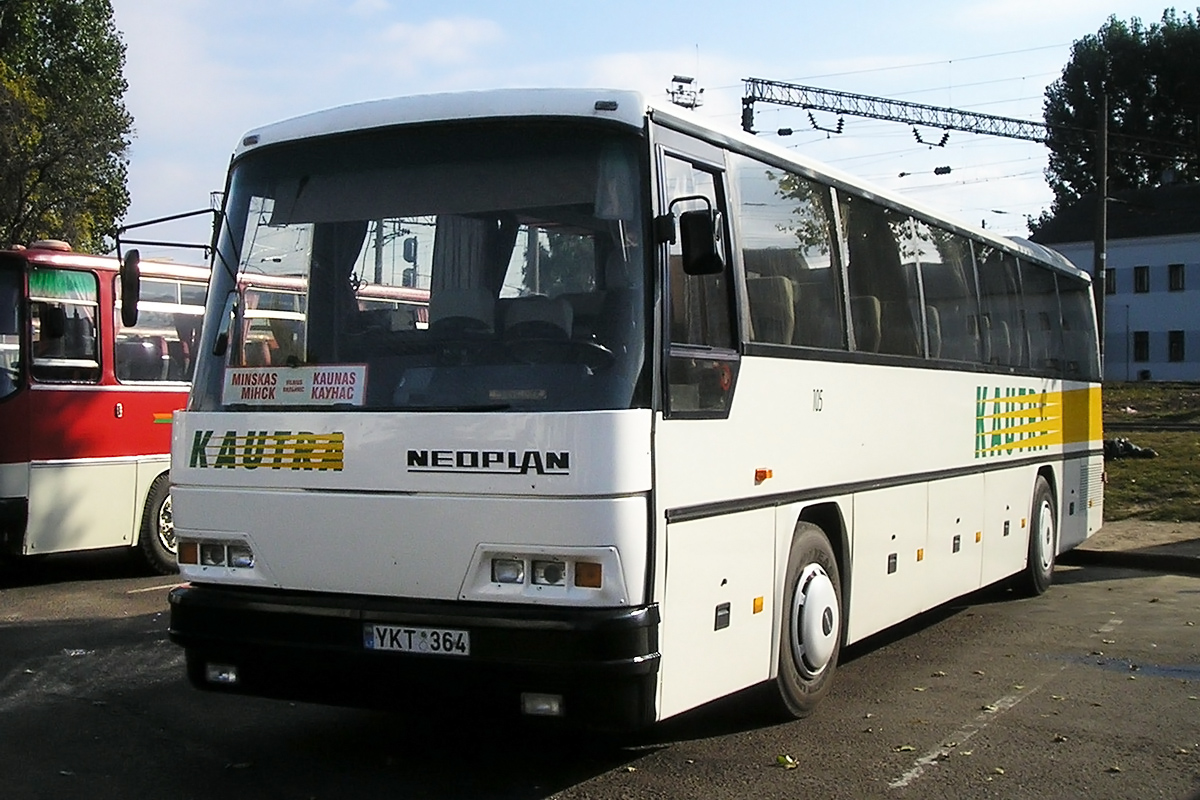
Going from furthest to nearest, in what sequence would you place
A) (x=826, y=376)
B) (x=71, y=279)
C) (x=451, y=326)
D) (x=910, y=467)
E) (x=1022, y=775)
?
1. (x=71, y=279)
2. (x=910, y=467)
3. (x=826, y=376)
4. (x=1022, y=775)
5. (x=451, y=326)

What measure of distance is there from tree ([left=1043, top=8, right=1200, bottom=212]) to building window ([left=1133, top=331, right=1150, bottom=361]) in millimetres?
→ 10076

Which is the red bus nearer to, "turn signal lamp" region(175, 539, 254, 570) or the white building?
"turn signal lamp" region(175, 539, 254, 570)

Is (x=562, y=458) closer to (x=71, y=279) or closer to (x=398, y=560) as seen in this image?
(x=398, y=560)

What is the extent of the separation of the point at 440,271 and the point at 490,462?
3.38 ft

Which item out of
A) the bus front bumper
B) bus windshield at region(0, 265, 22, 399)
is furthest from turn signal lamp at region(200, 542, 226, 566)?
bus windshield at region(0, 265, 22, 399)

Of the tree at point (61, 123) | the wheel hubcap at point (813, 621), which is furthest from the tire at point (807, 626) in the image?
the tree at point (61, 123)

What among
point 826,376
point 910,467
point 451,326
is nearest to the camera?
point 451,326

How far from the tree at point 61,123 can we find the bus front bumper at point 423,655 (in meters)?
35.2

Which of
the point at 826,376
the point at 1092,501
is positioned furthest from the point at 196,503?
the point at 1092,501

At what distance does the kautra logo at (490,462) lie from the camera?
600cm

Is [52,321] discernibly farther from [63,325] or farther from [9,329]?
[9,329]

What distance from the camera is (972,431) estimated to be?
11.4 meters

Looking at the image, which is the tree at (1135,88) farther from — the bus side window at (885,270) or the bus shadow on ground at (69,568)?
the bus side window at (885,270)

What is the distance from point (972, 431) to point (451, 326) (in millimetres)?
6132
